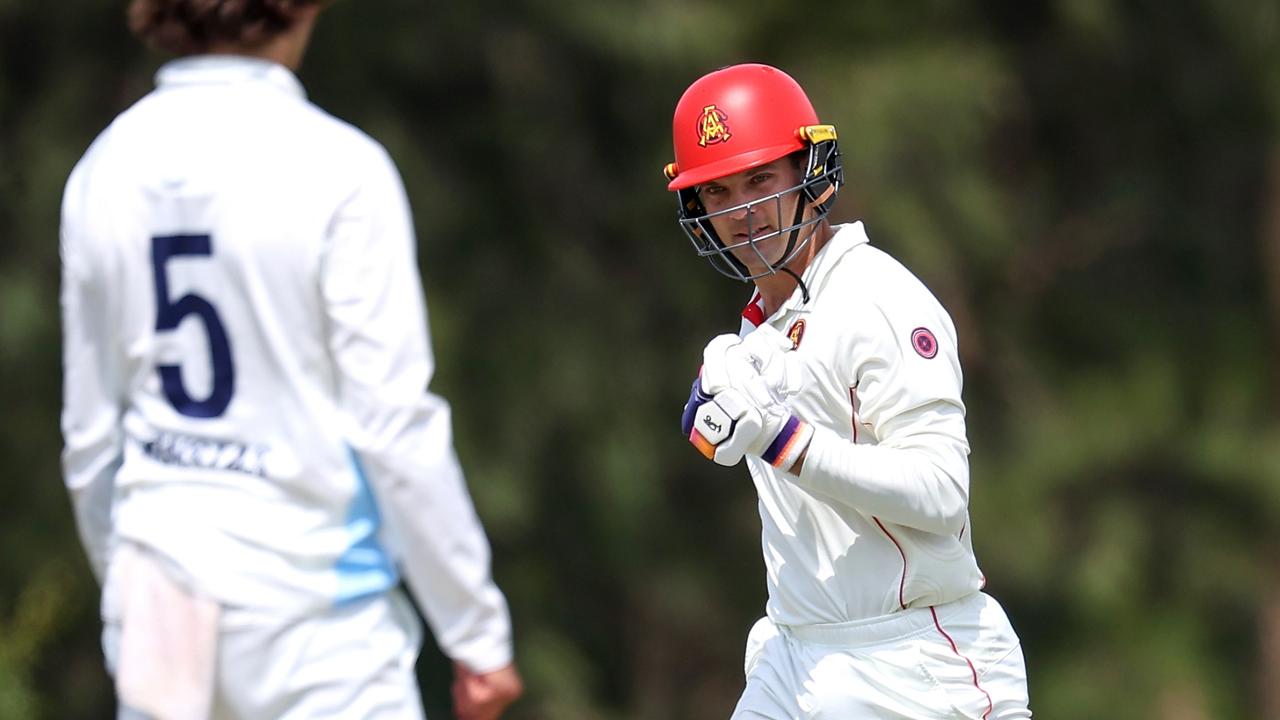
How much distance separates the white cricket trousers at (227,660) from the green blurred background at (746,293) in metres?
6.77

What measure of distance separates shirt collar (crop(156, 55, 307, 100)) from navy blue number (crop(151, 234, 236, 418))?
0.28 m

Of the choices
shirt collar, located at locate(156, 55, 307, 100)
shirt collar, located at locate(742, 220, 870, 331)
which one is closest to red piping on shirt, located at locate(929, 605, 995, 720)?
shirt collar, located at locate(742, 220, 870, 331)

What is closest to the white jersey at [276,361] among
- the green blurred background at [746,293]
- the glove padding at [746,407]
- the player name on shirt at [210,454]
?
the player name on shirt at [210,454]

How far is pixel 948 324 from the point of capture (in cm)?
318

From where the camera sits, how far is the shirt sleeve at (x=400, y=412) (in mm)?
2895

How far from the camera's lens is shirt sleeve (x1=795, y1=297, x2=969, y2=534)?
296 centimetres

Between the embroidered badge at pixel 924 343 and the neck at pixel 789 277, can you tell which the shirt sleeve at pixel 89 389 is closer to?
the neck at pixel 789 277

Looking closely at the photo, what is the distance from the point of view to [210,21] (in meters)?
2.98

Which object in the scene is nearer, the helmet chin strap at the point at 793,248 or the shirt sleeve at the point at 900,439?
the shirt sleeve at the point at 900,439

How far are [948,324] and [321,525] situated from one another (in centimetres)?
111

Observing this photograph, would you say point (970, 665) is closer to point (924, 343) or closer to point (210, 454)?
point (924, 343)

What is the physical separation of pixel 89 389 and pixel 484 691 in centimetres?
83

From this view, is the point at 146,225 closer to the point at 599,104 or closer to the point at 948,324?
the point at 948,324

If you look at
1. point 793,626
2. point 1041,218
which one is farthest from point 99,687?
point 793,626
